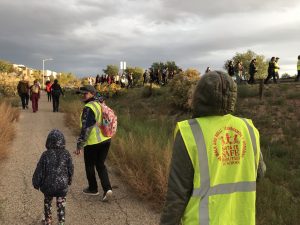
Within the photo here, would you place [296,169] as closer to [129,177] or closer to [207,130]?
[129,177]

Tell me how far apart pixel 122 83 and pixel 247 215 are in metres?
33.3

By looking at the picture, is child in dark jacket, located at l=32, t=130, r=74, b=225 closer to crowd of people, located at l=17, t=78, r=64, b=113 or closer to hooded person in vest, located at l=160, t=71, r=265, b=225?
hooded person in vest, located at l=160, t=71, r=265, b=225

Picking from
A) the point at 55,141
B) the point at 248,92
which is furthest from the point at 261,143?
the point at 55,141

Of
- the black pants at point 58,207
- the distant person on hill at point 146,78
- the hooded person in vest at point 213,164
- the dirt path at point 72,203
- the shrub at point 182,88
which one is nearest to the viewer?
the hooded person in vest at point 213,164

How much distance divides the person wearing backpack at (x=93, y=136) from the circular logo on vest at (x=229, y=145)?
161 inches

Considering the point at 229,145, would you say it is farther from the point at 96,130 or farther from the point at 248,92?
the point at 248,92

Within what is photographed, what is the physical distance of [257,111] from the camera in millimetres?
18641

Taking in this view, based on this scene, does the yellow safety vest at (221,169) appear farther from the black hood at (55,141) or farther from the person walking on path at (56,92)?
the person walking on path at (56,92)

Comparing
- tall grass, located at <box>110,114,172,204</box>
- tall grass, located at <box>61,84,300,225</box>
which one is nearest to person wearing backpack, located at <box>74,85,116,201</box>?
tall grass, located at <box>110,114,172,204</box>

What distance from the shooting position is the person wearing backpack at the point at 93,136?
21.1 ft

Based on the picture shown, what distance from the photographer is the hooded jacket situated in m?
5.17

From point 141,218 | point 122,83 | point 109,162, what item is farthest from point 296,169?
point 122,83

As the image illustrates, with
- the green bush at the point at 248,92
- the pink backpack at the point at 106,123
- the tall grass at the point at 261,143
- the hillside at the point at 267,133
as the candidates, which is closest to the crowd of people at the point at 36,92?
the tall grass at the point at 261,143

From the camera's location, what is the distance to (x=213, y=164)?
96.9 inches
